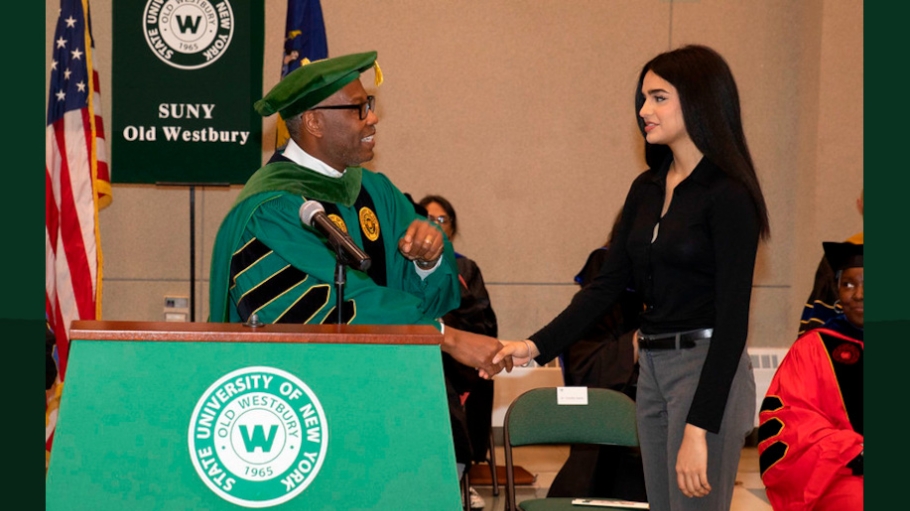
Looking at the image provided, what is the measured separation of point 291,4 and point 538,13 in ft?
6.62

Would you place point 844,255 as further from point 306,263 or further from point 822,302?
point 306,263

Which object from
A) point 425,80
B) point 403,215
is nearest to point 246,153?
point 425,80

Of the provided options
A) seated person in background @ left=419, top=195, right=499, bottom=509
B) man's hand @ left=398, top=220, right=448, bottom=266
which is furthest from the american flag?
man's hand @ left=398, top=220, right=448, bottom=266

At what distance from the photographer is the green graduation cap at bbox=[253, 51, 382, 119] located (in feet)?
10.4

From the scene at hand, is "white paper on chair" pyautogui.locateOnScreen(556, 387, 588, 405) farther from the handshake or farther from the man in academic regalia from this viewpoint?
the handshake

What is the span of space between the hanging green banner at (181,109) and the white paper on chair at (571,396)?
8.67ft

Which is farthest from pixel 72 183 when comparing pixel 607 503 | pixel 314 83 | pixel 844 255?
pixel 844 255

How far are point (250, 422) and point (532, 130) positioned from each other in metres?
5.78

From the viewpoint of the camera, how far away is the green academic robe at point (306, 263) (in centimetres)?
285

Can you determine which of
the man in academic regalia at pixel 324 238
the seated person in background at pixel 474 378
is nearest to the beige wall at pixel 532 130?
the seated person in background at pixel 474 378

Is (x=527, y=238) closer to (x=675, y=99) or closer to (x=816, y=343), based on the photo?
(x=816, y=343)

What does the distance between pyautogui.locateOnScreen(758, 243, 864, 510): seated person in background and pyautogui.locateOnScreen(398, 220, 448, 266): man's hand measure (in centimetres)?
185

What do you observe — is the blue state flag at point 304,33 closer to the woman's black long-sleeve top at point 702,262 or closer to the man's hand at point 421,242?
the man's hand at point 421,242

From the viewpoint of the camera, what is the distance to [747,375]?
2.71 metres
